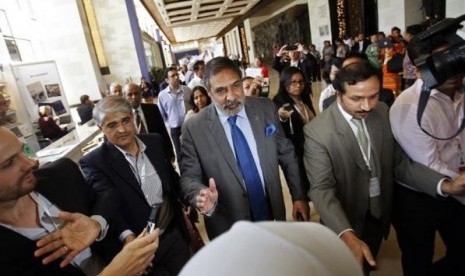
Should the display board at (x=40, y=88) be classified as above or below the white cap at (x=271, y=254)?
above

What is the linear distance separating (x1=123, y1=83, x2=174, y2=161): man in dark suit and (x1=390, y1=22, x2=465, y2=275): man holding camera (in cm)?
236

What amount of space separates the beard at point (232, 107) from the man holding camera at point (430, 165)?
0.79 meters

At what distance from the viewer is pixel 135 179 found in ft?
5.53

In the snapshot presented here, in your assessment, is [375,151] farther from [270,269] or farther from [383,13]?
[383,13]

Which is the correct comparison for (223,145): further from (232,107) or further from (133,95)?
(133,95)

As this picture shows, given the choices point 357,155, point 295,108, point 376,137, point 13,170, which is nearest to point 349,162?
point 357,155

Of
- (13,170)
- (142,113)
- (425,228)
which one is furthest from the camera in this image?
(142,113)

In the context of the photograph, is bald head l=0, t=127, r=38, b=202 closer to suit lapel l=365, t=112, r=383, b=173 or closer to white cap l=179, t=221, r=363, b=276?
white cap l=179, t=221, r=363, b=276

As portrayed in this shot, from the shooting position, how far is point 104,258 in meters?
1.38

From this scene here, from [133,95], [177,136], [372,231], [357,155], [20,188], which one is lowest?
[372,231]

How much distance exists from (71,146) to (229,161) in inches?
142

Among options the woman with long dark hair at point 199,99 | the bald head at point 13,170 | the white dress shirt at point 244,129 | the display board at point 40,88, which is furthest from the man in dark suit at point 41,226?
the display board at point 40,88

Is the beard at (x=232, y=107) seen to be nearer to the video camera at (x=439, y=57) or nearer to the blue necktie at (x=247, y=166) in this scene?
the blue necktie at (x=247, y=166)

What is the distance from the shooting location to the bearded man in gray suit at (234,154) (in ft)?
5.41
